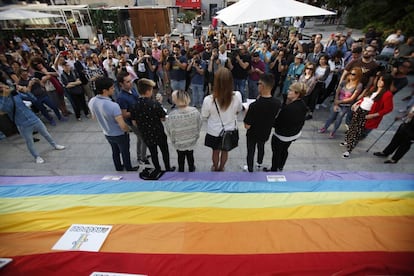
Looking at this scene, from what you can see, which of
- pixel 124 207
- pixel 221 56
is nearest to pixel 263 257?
pixel 124 207

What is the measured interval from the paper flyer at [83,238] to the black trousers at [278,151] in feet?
8.95

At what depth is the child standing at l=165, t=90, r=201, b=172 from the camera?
2.90m

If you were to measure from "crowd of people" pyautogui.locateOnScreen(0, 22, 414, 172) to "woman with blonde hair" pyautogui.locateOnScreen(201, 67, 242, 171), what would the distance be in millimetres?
15

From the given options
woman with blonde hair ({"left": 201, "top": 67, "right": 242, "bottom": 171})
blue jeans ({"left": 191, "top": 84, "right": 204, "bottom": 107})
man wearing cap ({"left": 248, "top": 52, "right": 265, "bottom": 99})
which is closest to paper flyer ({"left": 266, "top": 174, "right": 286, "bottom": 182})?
woman with blonde hair ({"left": 201, "top": 67, "right": 242, "bottom": 171})

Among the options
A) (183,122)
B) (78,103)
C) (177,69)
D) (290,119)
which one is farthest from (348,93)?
(78,103)

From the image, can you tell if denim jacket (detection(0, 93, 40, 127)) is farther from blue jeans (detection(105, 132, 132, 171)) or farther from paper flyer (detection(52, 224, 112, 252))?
paper flyer (detection(52, 224, 112, 252))

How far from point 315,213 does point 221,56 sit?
5.04 m

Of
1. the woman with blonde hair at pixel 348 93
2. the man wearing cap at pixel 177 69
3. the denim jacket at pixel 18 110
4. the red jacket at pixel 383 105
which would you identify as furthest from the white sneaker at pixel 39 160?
the red jacket at pixel 383 105

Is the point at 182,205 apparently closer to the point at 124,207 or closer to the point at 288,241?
the point at 124,207

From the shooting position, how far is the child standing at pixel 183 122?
9.53ft

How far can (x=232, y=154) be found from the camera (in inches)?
182

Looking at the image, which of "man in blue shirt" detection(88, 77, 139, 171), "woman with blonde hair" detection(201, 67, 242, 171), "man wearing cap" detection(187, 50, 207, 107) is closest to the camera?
"woman with blonde hair" detection(201, 67, 242, 171)

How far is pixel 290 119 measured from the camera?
3.10 m

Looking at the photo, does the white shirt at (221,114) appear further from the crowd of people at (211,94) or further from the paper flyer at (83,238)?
the paper flyer at (83,238)
